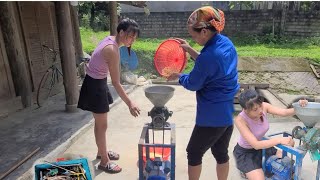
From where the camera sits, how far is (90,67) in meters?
3.07

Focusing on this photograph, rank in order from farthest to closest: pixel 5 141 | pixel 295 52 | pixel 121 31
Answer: pixel 295 52
pixel 5 141
pixel 121 31

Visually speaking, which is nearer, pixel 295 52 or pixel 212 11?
pixel 212 11

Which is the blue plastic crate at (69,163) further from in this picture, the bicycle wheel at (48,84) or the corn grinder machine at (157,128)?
the bicycle wheel at (48,84)

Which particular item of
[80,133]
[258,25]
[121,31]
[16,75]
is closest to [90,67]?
[121,31]

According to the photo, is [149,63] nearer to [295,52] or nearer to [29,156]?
[295,52]

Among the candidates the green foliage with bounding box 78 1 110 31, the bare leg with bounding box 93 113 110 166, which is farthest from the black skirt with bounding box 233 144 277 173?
the green foliage with bounding box 78 1 110 31

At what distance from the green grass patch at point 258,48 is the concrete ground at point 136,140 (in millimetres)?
4791

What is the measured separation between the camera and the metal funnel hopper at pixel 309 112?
8.77ft

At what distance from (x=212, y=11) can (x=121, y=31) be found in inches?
40.4

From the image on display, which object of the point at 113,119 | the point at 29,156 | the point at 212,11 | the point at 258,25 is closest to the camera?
the point at 212,11

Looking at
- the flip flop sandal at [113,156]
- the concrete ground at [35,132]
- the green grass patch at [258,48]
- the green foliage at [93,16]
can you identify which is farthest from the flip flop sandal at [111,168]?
the green foliage at [93,16]

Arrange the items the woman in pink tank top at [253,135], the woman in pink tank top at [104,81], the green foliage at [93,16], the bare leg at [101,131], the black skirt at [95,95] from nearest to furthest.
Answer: the woman in pink tank top at [253,135]
the woman in pink tank top at [104,81]
the black skirt at [95,95]
the bare leg at [101,131]
the green foliage at [93,16]

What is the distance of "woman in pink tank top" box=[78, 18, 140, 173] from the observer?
2.83 m

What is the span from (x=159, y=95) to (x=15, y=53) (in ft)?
13.2
